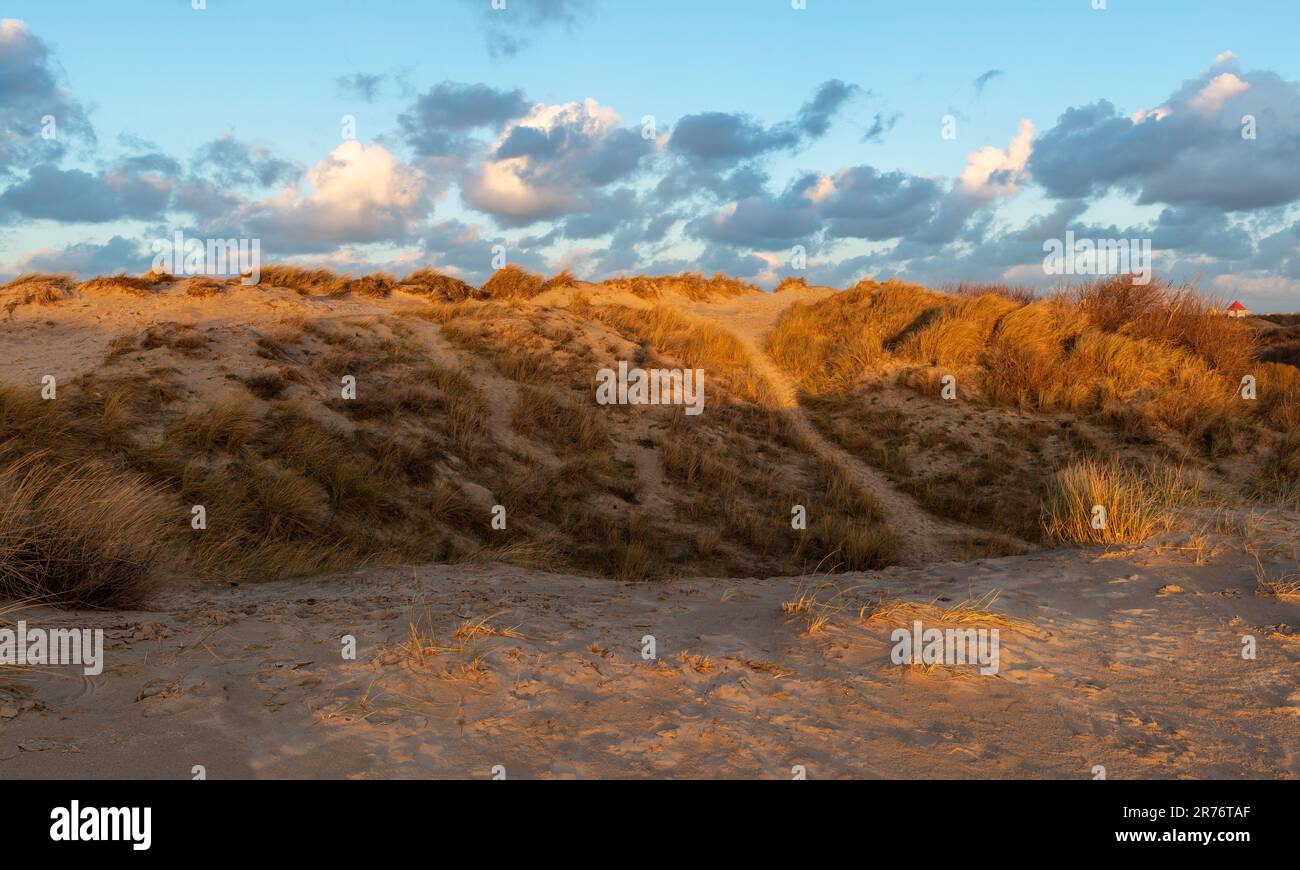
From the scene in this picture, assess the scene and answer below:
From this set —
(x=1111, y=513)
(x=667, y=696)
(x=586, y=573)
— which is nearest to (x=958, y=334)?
(x=1111, y=513)

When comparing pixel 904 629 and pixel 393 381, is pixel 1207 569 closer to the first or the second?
pixel 904 629

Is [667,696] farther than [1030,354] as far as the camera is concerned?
No

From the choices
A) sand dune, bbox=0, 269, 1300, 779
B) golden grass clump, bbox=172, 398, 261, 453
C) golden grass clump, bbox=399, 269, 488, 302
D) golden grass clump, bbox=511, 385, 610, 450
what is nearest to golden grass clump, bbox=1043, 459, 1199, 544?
sand dune, bbox=0, 269, 1300, 779

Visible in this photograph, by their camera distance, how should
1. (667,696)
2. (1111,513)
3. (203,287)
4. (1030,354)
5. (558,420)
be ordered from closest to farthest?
(667,696) < (1111,513) < (558,420) < (203,287) < (1030,354)

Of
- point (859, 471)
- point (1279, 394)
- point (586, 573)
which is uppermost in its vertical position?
point (1279, 394)

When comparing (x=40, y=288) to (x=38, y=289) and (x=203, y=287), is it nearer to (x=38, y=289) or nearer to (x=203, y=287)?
(x=38, y=289)

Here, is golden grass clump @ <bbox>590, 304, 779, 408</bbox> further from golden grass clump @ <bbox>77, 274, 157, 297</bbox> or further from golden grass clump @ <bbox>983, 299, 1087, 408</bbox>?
golden grass clump @ <bbox>77, 274, 157, 297</bbox>

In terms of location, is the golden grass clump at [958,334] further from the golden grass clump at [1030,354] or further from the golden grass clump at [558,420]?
the golden grass clump at [558,420]

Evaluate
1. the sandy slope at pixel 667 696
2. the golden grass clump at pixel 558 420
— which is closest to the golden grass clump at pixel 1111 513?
the sandy slope at pixel 667 696

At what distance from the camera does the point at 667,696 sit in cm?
371

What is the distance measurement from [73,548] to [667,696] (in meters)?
3.98

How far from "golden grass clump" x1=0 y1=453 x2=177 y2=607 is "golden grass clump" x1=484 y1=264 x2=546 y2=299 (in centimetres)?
1480

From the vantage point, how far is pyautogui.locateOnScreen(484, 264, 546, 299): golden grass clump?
20.5m

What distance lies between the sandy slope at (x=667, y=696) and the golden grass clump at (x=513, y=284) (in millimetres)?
15738
